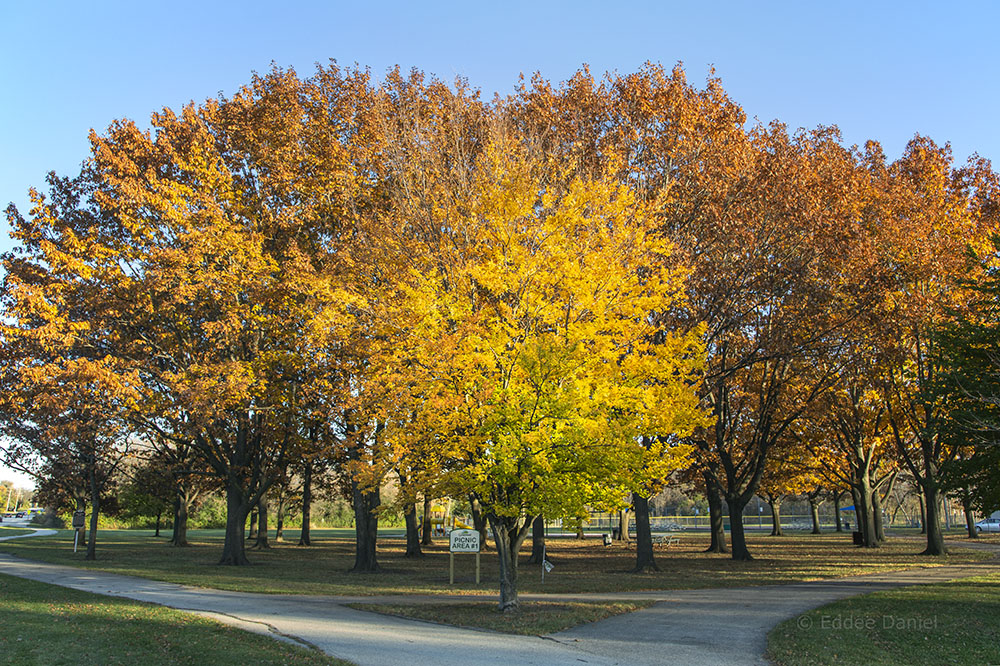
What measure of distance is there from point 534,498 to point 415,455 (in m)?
2.40

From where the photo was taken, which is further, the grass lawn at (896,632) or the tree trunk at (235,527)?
the tree trunk at (235,527)

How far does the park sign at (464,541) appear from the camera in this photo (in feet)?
55.7

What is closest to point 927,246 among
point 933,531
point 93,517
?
point 933,531

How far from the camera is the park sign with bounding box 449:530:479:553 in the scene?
16969 millimetres

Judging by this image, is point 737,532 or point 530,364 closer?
point 530,364

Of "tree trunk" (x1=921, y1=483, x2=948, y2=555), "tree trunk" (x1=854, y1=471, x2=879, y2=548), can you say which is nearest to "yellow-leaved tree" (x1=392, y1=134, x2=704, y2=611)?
"tree trunk" (x1=921, y1=483, x2=948, y2=555)

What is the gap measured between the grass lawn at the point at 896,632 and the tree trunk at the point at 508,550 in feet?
15.7

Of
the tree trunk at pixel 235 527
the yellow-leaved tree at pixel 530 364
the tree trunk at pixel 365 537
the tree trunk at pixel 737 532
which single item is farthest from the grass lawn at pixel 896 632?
the tree trunk at pixel 235 527

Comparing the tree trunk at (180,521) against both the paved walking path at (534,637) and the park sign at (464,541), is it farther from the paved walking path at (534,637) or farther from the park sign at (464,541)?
the park sign at (464,541)

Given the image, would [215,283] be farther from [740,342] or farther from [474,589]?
[740,342]

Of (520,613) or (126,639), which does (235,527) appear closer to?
(520,613)

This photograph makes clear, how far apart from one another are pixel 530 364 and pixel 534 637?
14.9ft

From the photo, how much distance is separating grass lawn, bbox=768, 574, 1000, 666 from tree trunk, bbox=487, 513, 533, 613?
4.78 m

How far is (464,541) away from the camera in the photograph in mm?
17078
